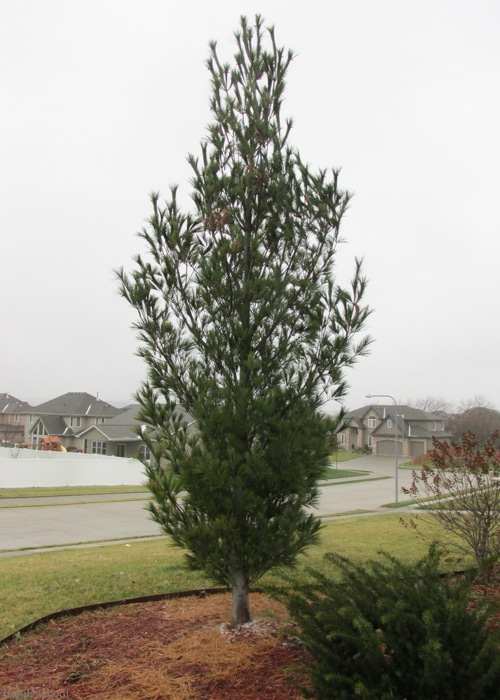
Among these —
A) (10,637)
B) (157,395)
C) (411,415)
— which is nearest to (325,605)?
(157,395)

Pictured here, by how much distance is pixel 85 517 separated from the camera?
59.2 feet

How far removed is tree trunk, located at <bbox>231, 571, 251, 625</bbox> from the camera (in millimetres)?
4941

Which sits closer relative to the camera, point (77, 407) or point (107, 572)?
point (107, 572)

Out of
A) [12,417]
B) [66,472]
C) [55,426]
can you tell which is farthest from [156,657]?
[12,417]

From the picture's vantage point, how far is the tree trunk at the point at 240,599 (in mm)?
4941

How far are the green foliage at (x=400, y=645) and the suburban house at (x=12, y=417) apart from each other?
64554 millimetres

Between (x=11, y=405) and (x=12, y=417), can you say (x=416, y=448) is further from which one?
(x=11, y=405)

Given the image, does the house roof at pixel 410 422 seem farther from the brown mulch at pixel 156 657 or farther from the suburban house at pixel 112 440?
the brown mulch at pixel 156 657

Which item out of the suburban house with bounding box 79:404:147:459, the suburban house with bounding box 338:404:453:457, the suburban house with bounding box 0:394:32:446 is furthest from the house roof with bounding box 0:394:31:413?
the suburban house with bounding box 338:404:453:457

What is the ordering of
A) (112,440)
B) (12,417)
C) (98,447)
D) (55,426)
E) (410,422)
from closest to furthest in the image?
(112,440) < (98,447) < (55,426) < (410,422) < (12,417)

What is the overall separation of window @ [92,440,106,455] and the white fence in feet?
53.3

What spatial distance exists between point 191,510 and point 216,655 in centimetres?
116

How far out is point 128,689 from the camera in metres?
3.86

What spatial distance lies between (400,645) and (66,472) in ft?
95.5
